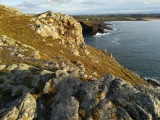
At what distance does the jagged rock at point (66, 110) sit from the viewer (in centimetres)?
1538

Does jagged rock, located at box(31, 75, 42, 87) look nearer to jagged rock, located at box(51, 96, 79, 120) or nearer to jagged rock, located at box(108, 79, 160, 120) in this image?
jagged rock, located at box(51, 96, 79, 120)

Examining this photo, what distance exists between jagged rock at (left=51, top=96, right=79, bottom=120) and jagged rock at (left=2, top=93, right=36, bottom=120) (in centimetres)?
163

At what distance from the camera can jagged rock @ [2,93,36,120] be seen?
15261mm

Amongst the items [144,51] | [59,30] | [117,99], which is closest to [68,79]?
[117,99]

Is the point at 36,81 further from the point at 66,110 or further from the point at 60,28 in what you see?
the point at 60,28

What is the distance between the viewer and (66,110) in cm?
1577

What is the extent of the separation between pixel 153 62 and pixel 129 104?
97.6 m

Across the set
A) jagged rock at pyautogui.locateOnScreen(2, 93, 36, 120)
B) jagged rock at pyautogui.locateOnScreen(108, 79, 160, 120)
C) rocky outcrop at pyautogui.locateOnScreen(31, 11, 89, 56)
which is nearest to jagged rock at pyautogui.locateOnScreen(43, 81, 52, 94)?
jagged rock at pyautogui.locateOnScreen(2, 93, 36, 120)

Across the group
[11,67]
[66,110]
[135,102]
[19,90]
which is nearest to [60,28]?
[11,67]

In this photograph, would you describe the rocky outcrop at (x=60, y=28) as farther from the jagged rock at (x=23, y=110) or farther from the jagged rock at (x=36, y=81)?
the jagged rock at (x=23, y=110)

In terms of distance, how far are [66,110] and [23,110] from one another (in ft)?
10.5

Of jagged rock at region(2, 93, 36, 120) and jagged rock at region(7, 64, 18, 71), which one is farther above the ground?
jagged rock at region(2, 93, 36, 120)

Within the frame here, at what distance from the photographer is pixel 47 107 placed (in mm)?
16656

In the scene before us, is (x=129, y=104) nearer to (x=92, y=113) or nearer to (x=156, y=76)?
(x=92, y=113)
